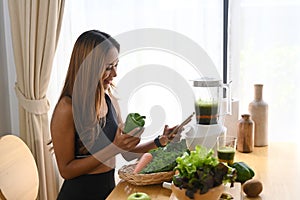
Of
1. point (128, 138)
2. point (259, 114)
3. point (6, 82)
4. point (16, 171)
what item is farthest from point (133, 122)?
point (6, 82)

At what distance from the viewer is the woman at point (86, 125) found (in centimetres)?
171

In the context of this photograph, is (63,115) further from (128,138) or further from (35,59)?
(35,59)

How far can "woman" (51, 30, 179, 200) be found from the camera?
1.71 metres

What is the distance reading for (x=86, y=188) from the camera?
177 centimetres

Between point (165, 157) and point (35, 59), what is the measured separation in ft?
3.00

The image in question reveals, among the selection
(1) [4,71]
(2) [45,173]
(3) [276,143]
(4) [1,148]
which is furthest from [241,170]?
(1) [4,71]

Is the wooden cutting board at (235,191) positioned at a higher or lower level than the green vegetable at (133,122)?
lower

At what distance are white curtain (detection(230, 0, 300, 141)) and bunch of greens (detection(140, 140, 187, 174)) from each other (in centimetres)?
84

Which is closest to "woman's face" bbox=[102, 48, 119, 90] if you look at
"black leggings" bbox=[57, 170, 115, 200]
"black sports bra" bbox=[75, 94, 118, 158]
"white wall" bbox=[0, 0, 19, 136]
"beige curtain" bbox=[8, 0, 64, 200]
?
"black sports bra" bbox=[75, 94, 118, 158]

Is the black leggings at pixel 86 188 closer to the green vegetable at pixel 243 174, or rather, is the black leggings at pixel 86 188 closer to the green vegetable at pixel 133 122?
the green vegetable at pixel 133 122

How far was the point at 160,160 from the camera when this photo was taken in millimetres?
1615

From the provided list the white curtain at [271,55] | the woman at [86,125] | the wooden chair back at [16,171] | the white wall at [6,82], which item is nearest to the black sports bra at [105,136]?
the woman at [86,125]

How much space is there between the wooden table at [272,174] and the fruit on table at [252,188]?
0.02 m

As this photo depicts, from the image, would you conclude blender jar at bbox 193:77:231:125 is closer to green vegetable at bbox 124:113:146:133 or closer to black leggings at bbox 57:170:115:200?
green vegetable at bbox 124:113:146:133
